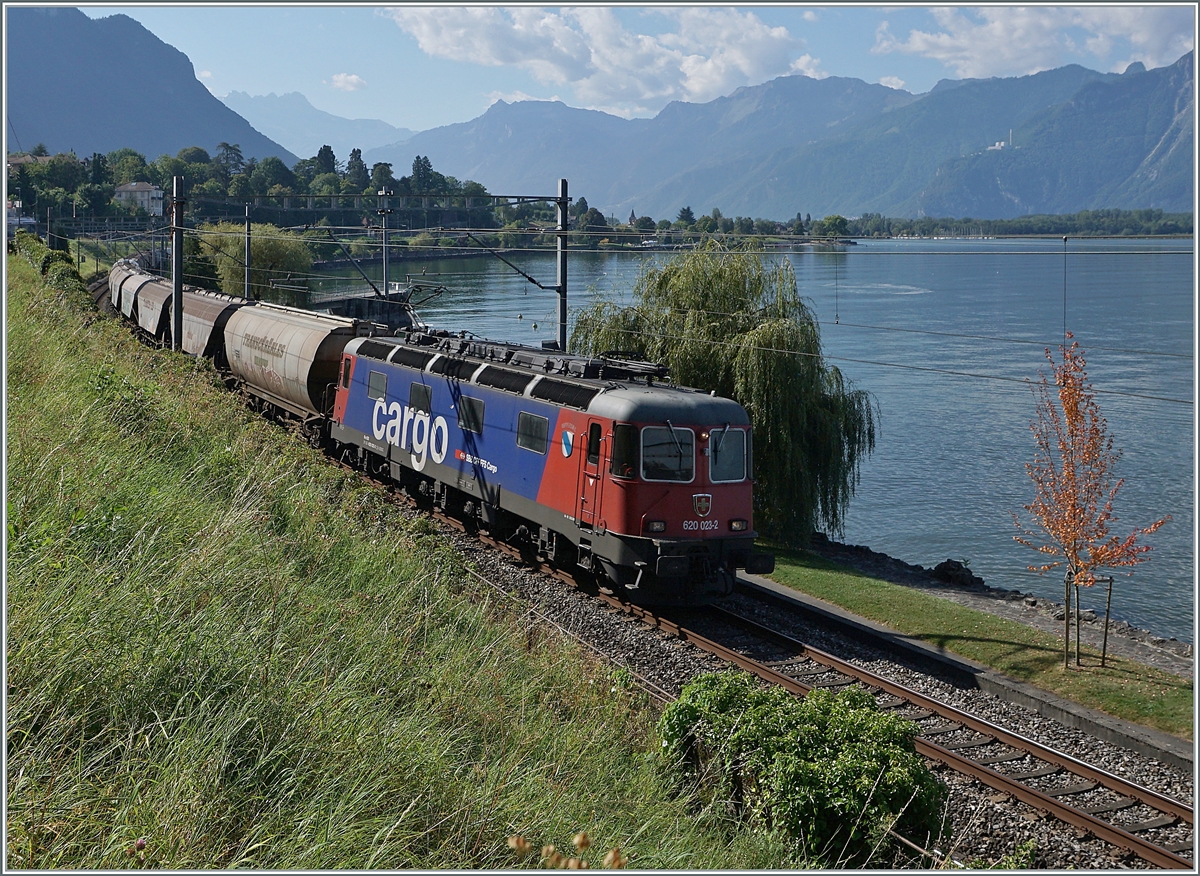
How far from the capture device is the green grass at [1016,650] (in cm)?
1325

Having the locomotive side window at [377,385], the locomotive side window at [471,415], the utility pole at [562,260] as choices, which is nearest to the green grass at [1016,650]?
the locomotive side window at [471,415]

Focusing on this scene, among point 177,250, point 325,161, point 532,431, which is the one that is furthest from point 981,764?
point 325,161

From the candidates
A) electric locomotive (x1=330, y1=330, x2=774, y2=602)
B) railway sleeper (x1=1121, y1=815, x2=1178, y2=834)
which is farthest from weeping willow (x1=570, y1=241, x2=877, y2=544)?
railway sleeper (x1=1121, y1=815, x2=1178, y2=834)

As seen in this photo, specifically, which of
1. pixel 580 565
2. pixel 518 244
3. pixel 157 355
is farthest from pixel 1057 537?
pixel 518 244

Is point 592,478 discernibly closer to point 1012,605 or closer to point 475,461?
point 475,461

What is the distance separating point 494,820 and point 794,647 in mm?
9790

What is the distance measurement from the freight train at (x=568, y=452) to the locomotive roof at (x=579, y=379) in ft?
0.09

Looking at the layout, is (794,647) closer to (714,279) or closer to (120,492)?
(120,492)

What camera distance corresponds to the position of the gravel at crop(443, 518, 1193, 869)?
9.57 metres

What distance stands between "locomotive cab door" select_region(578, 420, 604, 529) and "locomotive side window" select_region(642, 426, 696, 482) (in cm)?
74

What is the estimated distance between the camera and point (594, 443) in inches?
608

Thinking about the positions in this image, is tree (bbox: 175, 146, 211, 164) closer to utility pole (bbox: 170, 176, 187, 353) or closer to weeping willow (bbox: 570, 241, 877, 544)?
utility pole (bbox: 170, 176, 187, 353)

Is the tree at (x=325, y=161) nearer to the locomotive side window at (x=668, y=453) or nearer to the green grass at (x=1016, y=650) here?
the green grass at (x=1016, y=650)

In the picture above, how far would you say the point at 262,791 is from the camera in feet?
17.5
